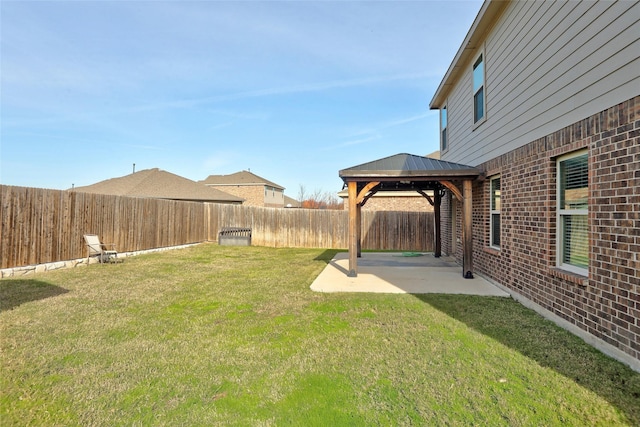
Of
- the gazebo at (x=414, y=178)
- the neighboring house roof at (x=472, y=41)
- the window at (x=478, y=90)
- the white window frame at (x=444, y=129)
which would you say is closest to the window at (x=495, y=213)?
the gazebo at (x=414, y=178)

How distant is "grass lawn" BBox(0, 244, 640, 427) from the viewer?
2.22 meters

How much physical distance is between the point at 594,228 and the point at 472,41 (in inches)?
229

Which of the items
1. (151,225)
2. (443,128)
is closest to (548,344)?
(443,128)

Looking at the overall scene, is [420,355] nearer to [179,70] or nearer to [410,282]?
[410,282]

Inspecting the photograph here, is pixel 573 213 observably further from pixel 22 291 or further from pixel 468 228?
pixel 22 291

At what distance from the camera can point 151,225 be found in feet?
39.8

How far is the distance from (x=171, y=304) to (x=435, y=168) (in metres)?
6.09

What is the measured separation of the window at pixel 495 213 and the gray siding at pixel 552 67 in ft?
1.99

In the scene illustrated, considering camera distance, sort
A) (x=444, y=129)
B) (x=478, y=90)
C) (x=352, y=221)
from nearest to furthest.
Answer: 1. (x=352, y=221)
2. (x=478, y=90)
3. (x=444, y=129)

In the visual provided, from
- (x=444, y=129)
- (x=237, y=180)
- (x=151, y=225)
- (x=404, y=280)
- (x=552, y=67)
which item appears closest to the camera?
(x=552, y=67)

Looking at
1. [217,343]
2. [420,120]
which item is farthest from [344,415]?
[420,120]

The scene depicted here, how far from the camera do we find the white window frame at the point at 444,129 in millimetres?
10854

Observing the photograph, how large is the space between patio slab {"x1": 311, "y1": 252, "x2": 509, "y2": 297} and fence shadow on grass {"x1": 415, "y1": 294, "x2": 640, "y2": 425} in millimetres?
665

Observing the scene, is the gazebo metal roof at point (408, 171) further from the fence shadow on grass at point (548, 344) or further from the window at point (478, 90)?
the fence shadow on grass at point (548, 344)
